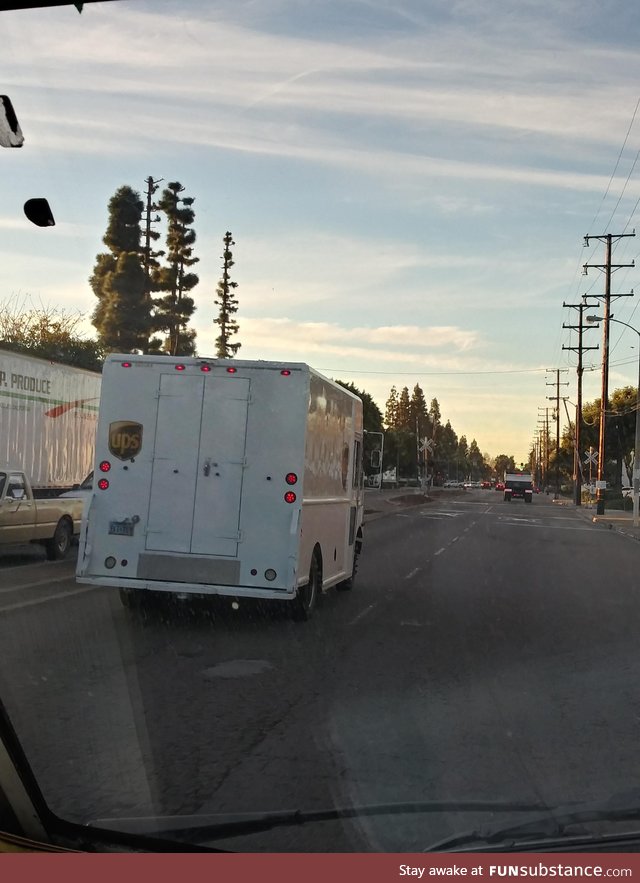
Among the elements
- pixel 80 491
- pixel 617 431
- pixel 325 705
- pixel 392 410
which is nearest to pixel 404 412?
pixel 392 410

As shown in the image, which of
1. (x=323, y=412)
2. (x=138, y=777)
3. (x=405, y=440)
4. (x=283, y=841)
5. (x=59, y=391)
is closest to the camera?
(x=283, y=841)

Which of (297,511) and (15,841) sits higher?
(297,511)

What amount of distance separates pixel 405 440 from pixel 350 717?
140925 millimetres

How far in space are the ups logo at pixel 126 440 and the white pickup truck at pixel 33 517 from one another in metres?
6.18

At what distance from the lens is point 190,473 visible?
1023cm

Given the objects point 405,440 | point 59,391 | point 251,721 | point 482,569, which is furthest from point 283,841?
point 405,440

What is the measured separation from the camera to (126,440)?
10.4 meters

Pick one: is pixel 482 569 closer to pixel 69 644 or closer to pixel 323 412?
pixel 323 412

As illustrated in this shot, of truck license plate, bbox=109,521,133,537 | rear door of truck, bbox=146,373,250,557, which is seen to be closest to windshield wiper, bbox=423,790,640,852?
rear door of truck, bbox=146,373,250,557

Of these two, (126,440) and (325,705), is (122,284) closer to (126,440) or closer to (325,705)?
(126,440)

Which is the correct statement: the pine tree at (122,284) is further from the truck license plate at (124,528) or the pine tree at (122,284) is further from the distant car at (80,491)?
the truck license plate at (124,528)

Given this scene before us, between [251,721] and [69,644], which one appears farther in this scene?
[69,644]

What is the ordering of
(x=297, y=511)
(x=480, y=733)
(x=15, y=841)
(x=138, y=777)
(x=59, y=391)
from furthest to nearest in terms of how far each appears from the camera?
(x=59, y=391) < (x=297, y=511) < (x=480, y=733) < (x=138, y=777) < (x=15, y=841)

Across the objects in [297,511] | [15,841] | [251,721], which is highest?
[297,511]
